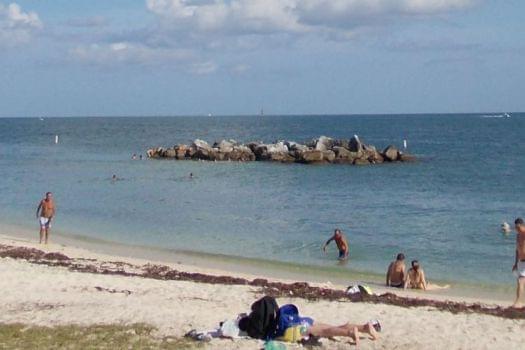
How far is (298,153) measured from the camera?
5828cm

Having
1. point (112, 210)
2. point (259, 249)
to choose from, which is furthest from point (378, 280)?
point (112, 210)

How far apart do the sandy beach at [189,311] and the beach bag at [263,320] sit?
18cm

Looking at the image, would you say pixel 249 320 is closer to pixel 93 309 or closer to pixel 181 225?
pixel 93 309

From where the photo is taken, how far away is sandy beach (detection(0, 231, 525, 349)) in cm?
1095

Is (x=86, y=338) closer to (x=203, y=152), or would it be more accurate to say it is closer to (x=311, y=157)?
(x=311, y=157)

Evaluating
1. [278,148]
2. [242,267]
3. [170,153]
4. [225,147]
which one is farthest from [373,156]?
[242,267]

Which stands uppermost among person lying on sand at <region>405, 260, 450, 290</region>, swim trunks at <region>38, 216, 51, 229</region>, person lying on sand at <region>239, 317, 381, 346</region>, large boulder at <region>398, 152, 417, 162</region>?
large boulder at <region>398, 152, 417, 162</region>

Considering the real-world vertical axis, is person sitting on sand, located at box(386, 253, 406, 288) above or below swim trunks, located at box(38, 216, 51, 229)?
below

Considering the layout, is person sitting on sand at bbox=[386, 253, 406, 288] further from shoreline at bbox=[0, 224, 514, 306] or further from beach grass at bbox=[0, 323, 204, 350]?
beach grass at bbox=[0, 323, 204, 350]

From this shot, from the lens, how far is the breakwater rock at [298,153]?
57.2 m

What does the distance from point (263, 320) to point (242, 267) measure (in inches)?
386

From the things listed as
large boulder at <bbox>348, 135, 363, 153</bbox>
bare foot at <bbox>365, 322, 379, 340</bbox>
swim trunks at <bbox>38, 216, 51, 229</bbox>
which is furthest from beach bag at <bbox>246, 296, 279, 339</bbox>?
large boulder at <bbox>348, 135, 363, 153</bbox>

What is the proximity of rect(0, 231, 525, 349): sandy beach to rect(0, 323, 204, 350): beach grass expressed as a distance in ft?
0.82

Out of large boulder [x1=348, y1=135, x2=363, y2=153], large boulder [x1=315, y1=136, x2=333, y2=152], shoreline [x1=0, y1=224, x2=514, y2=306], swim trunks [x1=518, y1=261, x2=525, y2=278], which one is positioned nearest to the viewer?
swim trunks [x1=518, y1=261, x2=525, y2=278]
